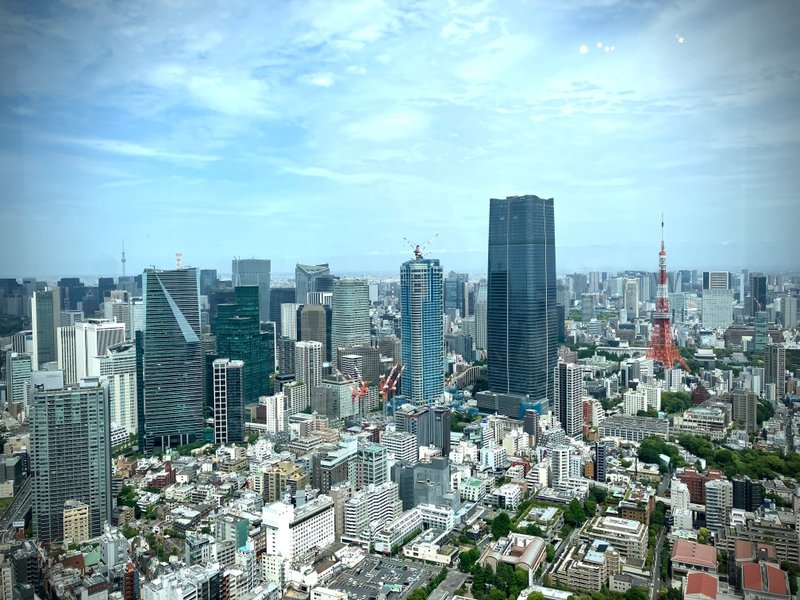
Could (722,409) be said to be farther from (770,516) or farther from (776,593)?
(776,593)

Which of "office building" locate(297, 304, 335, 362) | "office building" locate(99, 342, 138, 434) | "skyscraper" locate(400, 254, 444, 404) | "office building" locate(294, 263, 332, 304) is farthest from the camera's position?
"office building" locate(297, 304, 335, 362)

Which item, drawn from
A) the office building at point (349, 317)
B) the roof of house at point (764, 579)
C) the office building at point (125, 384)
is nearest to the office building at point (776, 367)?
the roof of house at point (764, 579)

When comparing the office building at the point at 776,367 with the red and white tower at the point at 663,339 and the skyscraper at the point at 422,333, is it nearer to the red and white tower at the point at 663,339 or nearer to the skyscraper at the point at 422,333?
the red and white tower at the point at 663,339

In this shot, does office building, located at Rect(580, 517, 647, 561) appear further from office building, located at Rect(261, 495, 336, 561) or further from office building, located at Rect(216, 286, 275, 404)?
office building, located at Rect(216, 286, 275, 404)

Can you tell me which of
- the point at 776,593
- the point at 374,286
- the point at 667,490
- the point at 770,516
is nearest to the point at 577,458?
the point at 667,490

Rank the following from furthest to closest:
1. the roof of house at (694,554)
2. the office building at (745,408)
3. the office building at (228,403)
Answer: the office building at (228,403) → the office building at (745,408) → the roof of house at (694,554)

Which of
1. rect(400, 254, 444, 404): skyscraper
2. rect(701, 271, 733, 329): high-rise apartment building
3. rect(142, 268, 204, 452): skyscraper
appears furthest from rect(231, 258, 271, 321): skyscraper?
rect(701, 271, 733, 329): high-rise apartment building
